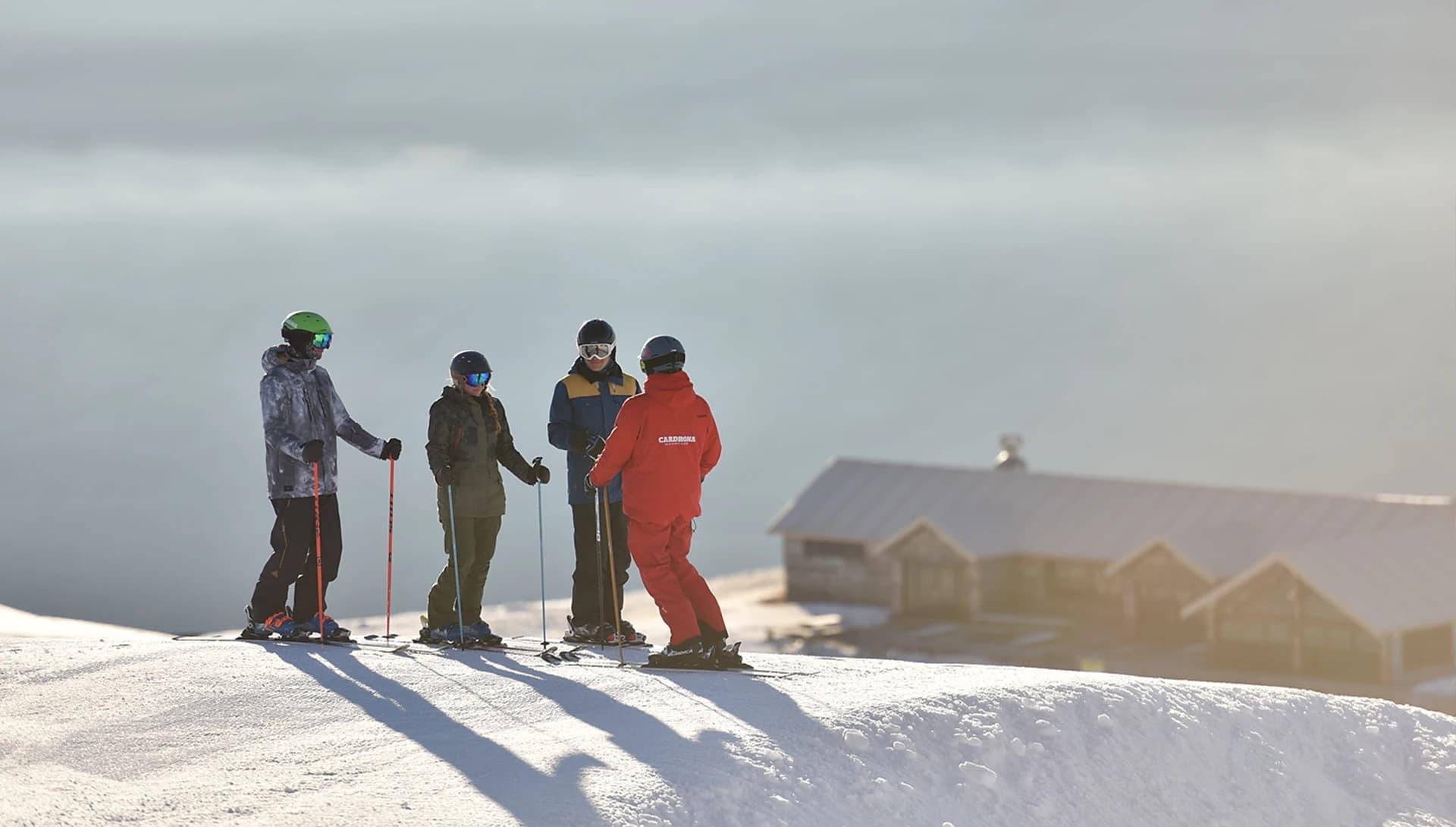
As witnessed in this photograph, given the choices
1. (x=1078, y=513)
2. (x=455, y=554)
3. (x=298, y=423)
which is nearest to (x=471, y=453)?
(x=455, y=554)

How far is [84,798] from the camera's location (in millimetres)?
7973

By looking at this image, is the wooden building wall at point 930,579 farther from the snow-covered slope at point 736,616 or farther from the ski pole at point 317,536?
the ski pole at point 317,536

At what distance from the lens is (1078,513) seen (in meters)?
37.3

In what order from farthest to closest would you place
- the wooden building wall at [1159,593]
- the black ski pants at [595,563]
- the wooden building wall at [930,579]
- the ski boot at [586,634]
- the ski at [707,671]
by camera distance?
the wooden building wall at [930,579] < the wooden building wall at [1159,593] < the ski boot at [586,634] < the black ski pants at [595,563] < the ski at [707,671]

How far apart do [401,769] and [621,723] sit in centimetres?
125

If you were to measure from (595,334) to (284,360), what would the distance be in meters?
1.87

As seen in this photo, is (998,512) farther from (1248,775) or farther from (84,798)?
(84,798)

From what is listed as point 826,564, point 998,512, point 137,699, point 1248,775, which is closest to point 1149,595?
point 998,512

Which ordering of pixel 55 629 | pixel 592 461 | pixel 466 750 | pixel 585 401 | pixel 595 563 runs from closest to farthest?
pixel 466 750
pixel 585 401
pixel 592 461
pixel 595 563
pixel 55 629

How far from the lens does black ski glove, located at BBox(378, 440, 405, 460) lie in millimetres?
11094

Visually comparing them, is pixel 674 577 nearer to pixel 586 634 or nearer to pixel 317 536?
pixel 586 634

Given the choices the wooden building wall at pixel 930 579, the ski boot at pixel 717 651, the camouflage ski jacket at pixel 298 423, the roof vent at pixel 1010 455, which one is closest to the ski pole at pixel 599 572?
→ the ski boot at pixel 717 651

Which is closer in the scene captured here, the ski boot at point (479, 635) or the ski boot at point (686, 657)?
the ski boot at point (686, 657)

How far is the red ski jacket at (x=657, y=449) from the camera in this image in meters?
10.1
